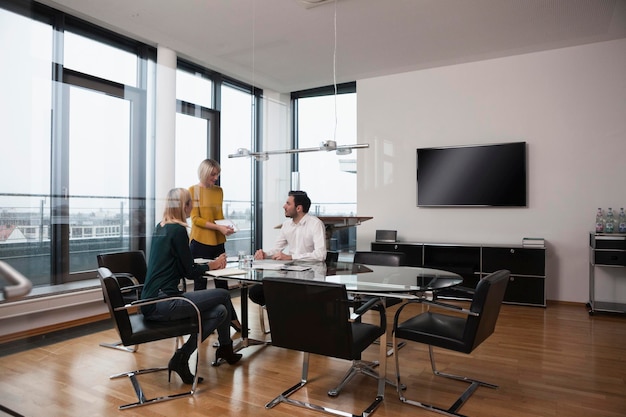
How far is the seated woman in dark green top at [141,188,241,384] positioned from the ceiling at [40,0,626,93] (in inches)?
91.0

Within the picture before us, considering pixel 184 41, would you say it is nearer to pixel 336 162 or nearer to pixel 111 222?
pixel 111 222

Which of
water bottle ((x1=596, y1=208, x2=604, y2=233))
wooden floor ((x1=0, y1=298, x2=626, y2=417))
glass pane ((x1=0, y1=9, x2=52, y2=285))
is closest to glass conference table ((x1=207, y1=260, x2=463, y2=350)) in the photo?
wooden floor ((x1=0, y1=298, x2=626, y2=417))

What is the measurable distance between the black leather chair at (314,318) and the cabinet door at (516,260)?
3276 millimetres

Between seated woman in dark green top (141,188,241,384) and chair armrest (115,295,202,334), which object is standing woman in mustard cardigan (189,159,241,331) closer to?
seated woman in dark green top (141,188,241,384)

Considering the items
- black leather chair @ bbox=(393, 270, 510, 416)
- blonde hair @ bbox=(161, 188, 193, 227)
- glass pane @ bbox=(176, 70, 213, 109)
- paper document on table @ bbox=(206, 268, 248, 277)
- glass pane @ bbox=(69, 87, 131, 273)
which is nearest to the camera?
black leather chair @ bbox=(393, 270, 510, 416)

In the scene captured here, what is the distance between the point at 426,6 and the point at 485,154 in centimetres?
221

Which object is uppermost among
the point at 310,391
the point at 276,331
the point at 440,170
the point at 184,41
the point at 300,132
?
the point at 184,41

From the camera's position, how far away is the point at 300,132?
7344 mm

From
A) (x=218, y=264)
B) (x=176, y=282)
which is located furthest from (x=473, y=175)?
(x=176, y=282)

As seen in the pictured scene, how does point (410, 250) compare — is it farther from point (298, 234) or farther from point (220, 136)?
point (220, 136)

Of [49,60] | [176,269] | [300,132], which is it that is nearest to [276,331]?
[176,269]

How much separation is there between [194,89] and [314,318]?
12.9ft

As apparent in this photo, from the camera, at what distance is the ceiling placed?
14.0ft

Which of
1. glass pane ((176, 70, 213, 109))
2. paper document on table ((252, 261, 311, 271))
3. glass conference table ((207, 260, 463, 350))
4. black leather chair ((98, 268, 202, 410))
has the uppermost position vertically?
glass pane ((176, 70, 213, 109))
